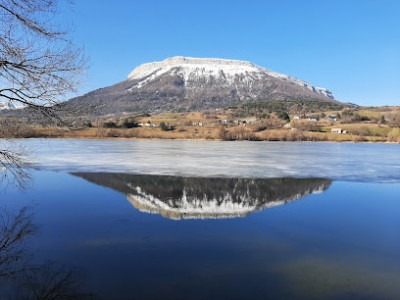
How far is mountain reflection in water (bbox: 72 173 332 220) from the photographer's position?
900 cm

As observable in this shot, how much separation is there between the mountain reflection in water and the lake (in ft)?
0.19

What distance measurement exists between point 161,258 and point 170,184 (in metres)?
7.33

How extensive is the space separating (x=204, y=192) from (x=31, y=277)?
699cm

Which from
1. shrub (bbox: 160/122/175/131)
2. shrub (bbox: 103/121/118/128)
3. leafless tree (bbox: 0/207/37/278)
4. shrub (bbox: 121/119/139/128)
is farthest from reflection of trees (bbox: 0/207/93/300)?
shrub (bbox: 121/119/139/128)

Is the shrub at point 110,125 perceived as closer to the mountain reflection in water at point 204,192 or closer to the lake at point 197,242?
the mountain reflection in water at point 204,192

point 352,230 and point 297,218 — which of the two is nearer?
point 352,230

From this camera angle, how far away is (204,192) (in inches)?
449

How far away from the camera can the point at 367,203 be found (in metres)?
10.3

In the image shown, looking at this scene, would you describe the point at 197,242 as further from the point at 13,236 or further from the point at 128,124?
the point at 128,124

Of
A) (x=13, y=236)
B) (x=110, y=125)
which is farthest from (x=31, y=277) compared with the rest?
(x=110, y=125)

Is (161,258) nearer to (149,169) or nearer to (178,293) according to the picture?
(178,293)

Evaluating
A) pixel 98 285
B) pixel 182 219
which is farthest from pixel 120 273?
pixel 182 219

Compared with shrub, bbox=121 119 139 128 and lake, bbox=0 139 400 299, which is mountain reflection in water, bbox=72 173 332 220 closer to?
lake, bbox=0 139 400 299

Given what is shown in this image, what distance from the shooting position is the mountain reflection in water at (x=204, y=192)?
9.00m
